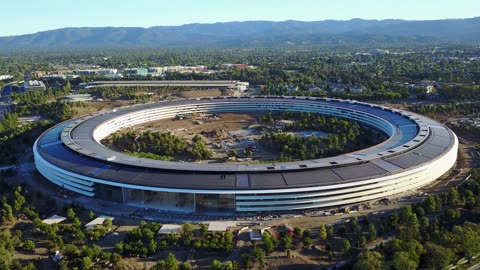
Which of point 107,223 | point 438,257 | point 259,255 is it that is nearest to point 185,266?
point 259,255

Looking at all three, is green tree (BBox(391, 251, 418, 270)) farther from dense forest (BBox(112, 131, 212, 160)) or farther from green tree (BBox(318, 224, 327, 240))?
dense forest (BBox(112, 131, 212, 160))

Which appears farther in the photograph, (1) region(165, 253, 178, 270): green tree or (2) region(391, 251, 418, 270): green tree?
(1) region(165, 253, 178, 270): green tree

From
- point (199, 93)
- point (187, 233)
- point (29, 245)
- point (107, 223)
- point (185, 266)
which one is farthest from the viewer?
point (199, 93)

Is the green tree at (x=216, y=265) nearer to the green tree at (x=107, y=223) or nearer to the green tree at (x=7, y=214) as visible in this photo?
the green tree at (x=107, y=223)

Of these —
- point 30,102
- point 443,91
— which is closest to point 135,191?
point 30,102

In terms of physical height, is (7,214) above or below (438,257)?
below

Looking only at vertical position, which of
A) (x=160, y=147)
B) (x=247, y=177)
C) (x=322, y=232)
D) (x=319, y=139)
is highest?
(x=247, y=177)

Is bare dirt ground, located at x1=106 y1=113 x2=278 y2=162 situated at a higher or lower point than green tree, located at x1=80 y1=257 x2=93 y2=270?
higher

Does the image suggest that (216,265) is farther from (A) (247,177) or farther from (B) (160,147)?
(B) (160,147)

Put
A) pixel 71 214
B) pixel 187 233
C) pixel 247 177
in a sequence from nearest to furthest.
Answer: pixel 187 233
pixel 71 214
pixel 247 177

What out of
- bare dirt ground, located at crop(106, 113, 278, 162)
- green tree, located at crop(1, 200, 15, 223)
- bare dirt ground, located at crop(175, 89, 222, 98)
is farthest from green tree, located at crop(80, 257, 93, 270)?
bare dirt ground, located at crop(175, 89, 222, 98)

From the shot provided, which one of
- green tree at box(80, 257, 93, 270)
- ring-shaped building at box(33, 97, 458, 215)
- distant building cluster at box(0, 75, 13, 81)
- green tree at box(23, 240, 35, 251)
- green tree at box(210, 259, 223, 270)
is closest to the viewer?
green tree at box(210, 259, 223, 270)

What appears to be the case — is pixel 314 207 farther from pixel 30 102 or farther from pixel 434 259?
pixel 30 102
